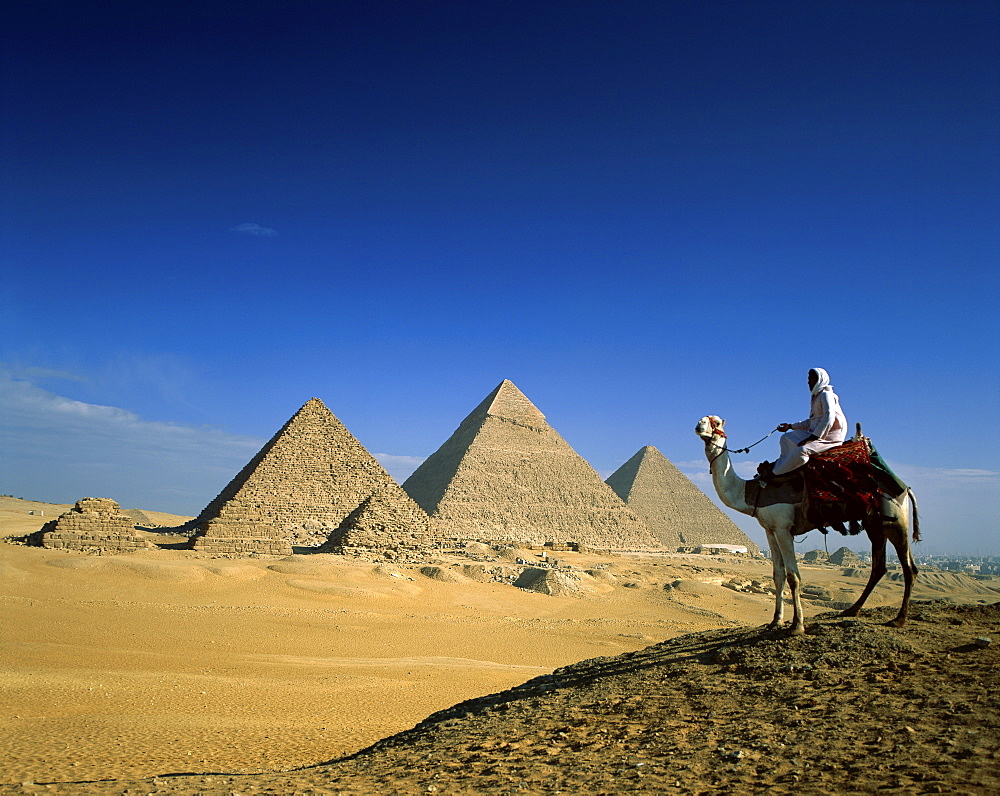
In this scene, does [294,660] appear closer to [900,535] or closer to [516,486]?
Result: [900,535]

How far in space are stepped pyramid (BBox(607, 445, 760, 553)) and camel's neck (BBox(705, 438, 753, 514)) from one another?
63.0m

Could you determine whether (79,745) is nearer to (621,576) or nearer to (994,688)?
(994,688)

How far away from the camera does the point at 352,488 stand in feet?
115

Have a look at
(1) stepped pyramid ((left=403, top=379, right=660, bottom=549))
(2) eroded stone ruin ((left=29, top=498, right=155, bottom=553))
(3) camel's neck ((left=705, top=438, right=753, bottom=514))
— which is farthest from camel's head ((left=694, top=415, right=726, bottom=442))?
(1) stepped pyramid ((left=403, top=379, right=660, bottom=549))

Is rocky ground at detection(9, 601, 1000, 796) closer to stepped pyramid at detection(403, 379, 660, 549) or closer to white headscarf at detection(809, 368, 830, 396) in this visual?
white headscarf at detection(809, 368, 830, 396)

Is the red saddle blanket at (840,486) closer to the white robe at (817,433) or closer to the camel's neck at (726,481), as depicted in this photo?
the white robe at (817,433)

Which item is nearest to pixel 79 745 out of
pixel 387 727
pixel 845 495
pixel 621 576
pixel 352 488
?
pixel 387 727

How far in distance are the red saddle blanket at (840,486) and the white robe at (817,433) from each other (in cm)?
8

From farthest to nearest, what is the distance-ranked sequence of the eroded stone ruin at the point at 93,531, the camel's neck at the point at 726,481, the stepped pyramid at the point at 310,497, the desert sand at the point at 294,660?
the stepped pyramid at the point at 310,497 → the eroded stone ruin at the point at 93,531 → the camel's neck at the point at 726,481 → the desert sand at the point at 294,660

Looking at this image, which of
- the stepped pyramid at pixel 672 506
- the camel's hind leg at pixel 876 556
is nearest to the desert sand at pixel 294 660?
the camel's hind leg at pixel 876 556

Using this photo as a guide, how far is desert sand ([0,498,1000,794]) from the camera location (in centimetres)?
451

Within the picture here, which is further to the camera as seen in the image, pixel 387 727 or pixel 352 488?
pixel 352 488

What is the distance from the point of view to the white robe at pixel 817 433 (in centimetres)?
554

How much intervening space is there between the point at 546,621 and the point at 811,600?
46.4 ft
